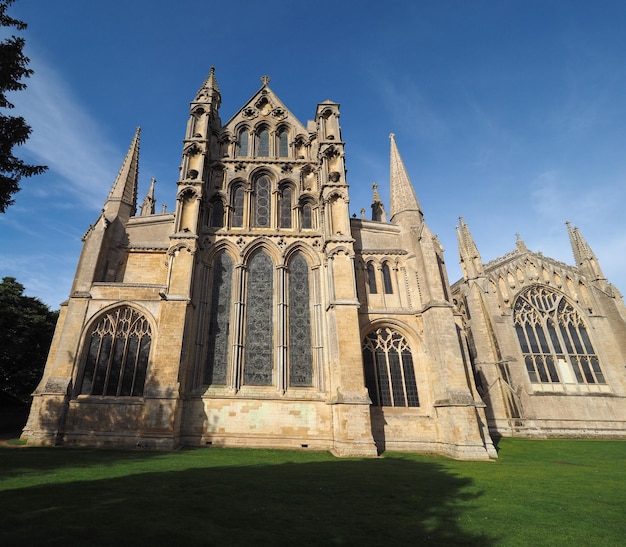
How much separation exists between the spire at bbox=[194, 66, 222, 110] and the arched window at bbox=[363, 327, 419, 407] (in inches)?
708

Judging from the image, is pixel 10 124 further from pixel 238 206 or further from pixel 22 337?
pixel 22 337

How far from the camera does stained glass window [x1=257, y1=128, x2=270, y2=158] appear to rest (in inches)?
921

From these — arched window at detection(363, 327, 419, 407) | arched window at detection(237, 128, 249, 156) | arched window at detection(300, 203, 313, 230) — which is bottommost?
arched window at detection(363, 327, 419, 407)

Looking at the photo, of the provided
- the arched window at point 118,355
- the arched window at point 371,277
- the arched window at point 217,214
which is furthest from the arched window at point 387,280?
the arched window at point 118,355

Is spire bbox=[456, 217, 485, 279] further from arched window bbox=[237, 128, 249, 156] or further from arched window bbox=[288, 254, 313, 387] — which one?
arched window bbox=[237, 128, 249, 156]

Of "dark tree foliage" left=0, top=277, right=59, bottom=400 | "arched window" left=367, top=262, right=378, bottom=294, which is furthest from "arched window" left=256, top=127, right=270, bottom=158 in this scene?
"dark tree foliage" left=0, top=277, right=59, bottom=400

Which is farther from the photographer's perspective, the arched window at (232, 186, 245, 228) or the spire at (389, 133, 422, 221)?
the spire at (389, 133, 422, 221)

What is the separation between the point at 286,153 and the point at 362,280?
1014 cm

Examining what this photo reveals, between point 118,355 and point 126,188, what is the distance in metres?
10.0

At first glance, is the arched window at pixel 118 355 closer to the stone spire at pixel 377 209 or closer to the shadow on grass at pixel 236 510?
the shadow on grass at pixel 236 510

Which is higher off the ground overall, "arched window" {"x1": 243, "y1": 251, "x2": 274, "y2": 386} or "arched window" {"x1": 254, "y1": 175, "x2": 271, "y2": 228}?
"arched window" {"x1": 254, "y1": 175, "x2": 271, "y2": 228}

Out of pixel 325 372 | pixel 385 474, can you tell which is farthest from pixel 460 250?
pixel 385 474

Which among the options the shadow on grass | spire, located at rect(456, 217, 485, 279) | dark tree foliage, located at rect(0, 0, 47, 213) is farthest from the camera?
spire, located at rect(456, 217, 485, 279)

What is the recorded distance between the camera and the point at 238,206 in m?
21.6
